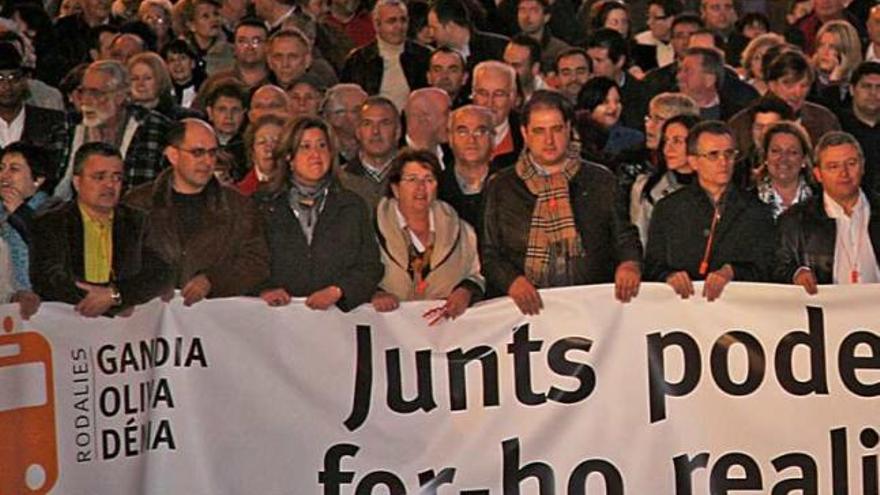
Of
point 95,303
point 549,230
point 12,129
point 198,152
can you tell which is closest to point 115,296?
point 95,303

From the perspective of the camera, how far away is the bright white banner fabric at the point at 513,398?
11.3 meters

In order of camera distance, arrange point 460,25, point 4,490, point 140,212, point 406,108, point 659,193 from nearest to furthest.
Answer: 1. point 4,490
2. point 140,212
3. point 659,193
4. point 406,108
5. point 460,25

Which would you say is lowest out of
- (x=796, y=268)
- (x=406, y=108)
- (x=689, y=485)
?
(x=689, y=485)

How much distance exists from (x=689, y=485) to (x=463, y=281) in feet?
4.22

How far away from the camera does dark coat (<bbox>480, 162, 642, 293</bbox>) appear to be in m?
11.5

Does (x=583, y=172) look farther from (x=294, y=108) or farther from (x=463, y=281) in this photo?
(x=294, y=108)

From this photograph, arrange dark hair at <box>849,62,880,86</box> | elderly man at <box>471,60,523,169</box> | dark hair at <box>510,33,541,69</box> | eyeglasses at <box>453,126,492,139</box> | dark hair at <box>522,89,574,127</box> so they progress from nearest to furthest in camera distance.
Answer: dark hair at <box>522,89,574,127</box> → eyeglasses at <box>453,126,492,139</box> → elderly man at <box>471,60,523,169</box> → dark hair at <box>849,62,880,86</box> → dark hair at <box>510,33,541,69</box>

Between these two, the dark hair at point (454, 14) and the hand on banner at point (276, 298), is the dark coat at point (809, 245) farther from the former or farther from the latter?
the dark hair at point (454, 14)

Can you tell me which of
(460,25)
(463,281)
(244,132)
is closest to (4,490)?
(463,281)

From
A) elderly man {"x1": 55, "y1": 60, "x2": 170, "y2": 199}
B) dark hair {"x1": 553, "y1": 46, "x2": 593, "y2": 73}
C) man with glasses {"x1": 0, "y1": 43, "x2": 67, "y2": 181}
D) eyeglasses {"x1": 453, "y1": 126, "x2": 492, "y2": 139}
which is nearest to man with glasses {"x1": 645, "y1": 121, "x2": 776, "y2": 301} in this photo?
eyeglasses {"x1": 453, "y1": 126, "x2": 492, "y2": 139}

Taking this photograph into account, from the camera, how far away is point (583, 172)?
11.7 metres

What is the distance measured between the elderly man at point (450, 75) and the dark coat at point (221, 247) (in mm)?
3052

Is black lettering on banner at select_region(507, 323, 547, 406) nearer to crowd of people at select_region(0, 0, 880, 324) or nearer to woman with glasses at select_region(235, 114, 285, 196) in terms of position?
crowd of people at select_region(0, 0, 880, 324)

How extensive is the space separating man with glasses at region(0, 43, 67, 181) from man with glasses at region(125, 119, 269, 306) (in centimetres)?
240
